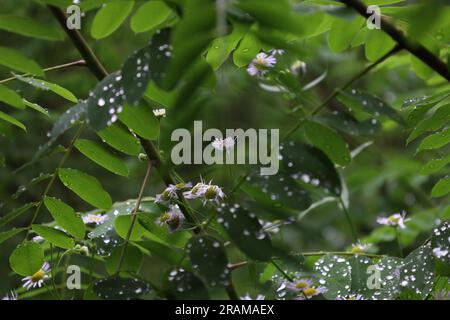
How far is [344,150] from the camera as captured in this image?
782 millimetres

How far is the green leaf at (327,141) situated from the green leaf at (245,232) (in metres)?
0.13

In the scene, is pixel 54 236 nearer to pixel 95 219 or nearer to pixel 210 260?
pixel 95 219

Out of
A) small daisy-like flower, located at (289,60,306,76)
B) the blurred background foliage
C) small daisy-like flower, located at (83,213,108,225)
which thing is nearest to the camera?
small daisy-like flower, located at (83,213,108,225)

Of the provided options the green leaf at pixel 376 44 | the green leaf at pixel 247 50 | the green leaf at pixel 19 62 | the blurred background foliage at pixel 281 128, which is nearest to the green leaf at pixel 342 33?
the green leaf at pixel 376 44

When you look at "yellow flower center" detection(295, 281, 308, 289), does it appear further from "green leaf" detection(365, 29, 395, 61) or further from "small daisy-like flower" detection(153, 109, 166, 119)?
"green leaf" detection(365, 29, 395, 61)

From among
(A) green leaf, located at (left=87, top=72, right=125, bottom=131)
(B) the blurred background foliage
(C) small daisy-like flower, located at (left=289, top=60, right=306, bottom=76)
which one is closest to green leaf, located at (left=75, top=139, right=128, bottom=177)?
(A) green leaf, located at (left=87, top=72, right=125, bottom=131)

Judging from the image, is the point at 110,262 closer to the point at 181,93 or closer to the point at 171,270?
the point at 171,270

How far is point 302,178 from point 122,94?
0.77 ft

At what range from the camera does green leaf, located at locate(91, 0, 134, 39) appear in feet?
2.82

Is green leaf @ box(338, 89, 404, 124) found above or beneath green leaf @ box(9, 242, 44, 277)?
above

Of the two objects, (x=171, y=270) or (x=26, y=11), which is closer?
(x=171, y=270)

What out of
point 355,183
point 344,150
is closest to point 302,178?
point 344,150

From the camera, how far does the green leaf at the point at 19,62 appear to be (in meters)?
0.81

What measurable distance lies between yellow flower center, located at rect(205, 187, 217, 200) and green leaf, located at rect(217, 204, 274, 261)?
107mm
